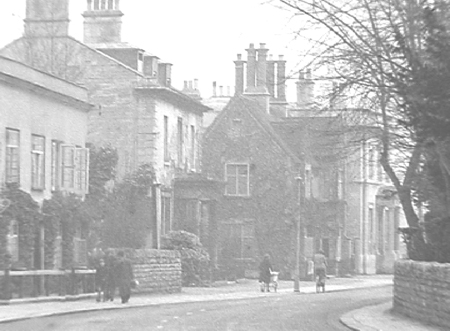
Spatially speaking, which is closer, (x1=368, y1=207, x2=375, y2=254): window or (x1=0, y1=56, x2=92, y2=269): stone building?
(x1=0, y1=56, x2=92, y2=269): stone building

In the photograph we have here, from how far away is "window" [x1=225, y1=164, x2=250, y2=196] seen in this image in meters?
64.2

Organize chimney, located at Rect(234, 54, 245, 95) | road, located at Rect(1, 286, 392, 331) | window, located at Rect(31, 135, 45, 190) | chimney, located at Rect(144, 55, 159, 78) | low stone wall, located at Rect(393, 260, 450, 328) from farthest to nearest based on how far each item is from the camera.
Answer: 1. chimney, located at Rect(234, 54, 245, 95)
2. chimney, located at Rect(144, 55, 159, 78)
3. window, located at Rect(31, 135, 45, 190)
4. road, located at Rect(1, 286, 392, 331)
5. low stone wall, located at Rect(393, 260, 450, 328)

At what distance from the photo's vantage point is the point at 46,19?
49.1m

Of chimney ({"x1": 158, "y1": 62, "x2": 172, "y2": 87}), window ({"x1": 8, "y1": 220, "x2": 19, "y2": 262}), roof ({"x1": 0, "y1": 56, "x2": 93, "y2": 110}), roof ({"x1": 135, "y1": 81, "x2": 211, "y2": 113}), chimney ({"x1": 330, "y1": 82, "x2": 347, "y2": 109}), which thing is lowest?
window ({"x1": 8, "y1": 220, "x2": 19, "y2": 262})

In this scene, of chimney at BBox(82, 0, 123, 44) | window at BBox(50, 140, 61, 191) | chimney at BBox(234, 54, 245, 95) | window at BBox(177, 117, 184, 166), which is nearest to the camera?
window at BBox(50, 140, 61, 191)

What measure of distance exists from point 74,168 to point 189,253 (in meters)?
8.65

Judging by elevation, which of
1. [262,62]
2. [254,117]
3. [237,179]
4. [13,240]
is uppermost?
[262,62]

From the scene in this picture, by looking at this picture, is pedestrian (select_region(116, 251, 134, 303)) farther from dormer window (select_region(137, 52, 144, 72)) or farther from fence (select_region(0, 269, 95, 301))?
dormer window (select_region(137, 52, 144, 72))

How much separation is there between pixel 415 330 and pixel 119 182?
96.8 ft

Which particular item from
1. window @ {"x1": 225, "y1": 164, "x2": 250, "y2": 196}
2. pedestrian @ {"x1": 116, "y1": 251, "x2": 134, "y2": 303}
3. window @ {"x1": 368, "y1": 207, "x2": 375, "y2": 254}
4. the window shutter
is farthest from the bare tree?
window @ {"x1": 368, "y1": 207, "x2": 375, "y2": 254}

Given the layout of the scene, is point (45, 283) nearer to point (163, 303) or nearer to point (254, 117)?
point (163, 303)

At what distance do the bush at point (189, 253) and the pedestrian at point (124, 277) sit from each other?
13828 mm

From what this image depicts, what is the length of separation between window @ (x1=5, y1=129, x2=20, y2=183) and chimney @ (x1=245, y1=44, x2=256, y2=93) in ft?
108

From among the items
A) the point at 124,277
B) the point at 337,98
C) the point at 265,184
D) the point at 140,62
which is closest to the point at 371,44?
the point at 337,98
